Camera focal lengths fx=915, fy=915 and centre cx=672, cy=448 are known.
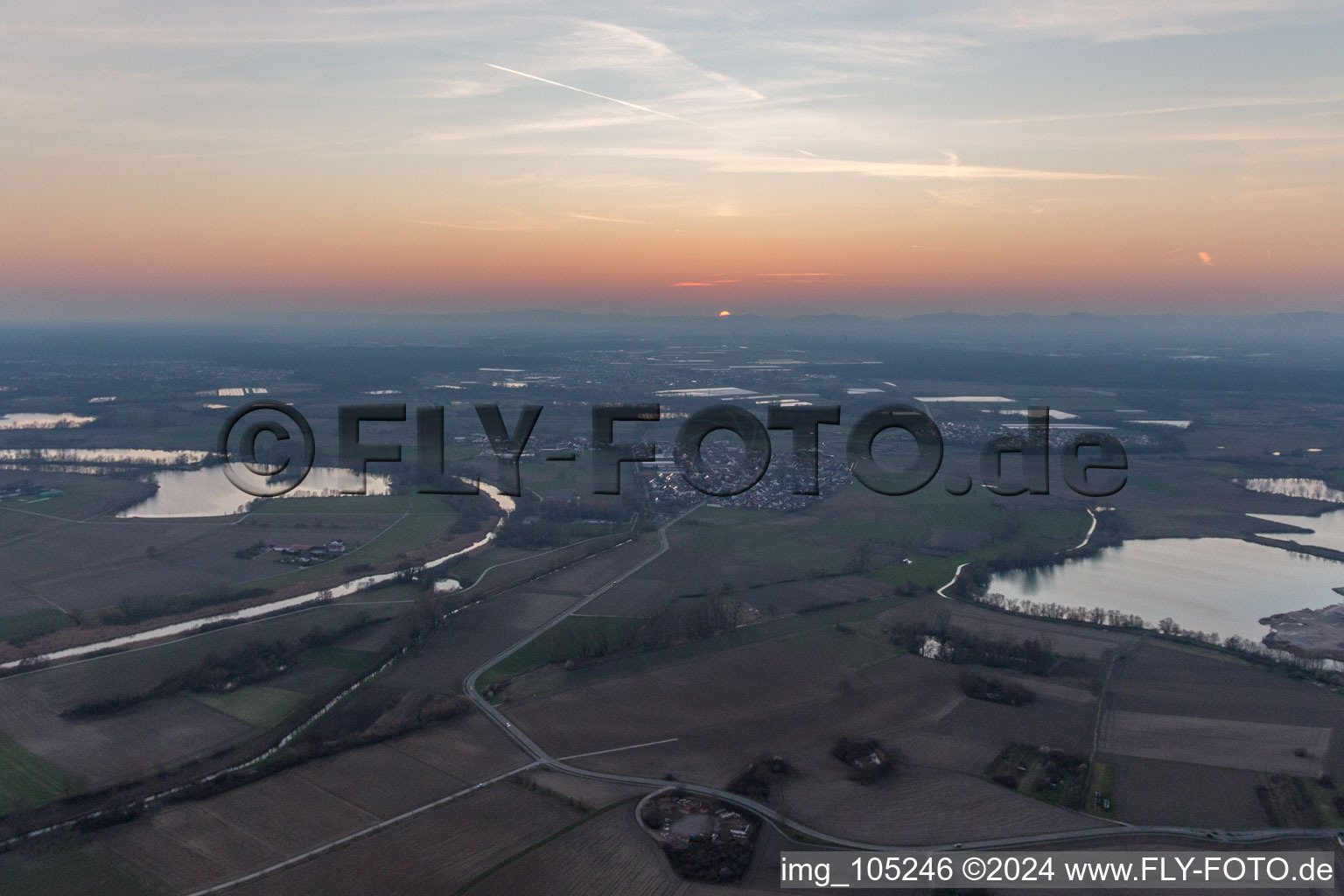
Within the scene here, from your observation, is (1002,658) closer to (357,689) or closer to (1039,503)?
(357,689)

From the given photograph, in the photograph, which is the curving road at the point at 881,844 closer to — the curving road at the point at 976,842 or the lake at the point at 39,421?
the curving road at the point at 976,842

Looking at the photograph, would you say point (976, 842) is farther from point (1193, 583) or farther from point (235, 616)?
point (235, 616)

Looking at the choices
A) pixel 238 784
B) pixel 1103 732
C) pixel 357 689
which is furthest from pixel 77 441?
pixel 1103 732

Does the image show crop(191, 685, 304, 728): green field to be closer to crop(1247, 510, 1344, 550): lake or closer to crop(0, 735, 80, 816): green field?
crop(0, 735, 80, 816): green field

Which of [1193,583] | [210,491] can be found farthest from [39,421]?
[1193,583]

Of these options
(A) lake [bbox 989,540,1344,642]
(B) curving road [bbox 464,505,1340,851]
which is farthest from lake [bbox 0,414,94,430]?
(A) lake [bbox 989,540,1344,642]

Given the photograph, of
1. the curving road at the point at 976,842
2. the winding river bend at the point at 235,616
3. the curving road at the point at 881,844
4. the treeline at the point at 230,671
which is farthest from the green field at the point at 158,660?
the curving road at the point at 976,842
